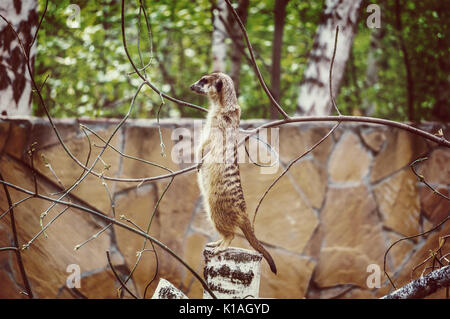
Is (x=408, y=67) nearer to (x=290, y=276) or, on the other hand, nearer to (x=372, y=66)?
(x=290, y=276)

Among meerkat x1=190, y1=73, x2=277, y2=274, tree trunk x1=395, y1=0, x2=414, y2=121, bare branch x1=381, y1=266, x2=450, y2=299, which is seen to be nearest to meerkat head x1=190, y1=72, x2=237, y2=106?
meerkat x1=190, y1=73, x2=277, y2=274

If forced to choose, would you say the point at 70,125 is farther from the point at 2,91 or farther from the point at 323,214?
the point at 323,214

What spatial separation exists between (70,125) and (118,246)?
0.72m

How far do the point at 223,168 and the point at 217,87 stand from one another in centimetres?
20

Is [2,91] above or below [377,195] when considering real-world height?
above

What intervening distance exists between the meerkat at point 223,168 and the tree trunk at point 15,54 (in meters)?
1.48

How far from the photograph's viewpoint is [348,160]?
2.60 m

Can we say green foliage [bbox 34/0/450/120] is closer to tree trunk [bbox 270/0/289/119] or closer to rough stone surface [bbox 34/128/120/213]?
tree trunk [bbox 270/0/289/119]

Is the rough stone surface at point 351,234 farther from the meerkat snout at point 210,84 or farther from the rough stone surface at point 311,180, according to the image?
the meerkat snout at point 210,84

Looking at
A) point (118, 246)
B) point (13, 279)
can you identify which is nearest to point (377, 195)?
point (118, 246)

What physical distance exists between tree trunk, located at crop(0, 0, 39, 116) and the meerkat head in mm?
1472

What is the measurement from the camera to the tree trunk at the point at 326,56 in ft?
8.87

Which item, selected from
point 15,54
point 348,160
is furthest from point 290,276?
point 15,54

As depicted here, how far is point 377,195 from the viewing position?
2.59 metres
